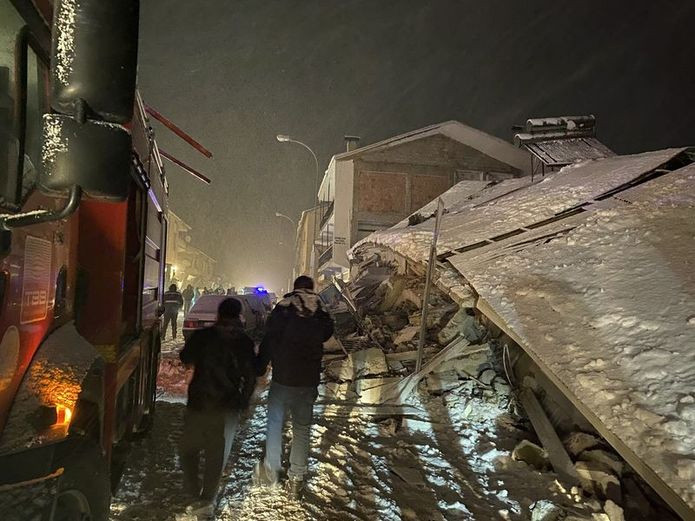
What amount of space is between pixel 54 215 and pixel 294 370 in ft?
8.59

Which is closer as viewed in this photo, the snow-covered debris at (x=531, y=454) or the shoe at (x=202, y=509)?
the shoe at (x=202, y=509)

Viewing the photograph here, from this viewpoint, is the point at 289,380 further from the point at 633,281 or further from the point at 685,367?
the point at 633,281

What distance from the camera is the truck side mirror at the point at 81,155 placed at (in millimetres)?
1604

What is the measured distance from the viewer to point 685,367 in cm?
312

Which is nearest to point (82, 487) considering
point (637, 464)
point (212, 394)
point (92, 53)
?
point (212, 394)

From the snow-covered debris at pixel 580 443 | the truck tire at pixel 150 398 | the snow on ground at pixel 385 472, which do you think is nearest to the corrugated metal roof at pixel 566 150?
the snow on ground at pixel 385 472

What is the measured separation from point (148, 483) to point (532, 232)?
229 inches

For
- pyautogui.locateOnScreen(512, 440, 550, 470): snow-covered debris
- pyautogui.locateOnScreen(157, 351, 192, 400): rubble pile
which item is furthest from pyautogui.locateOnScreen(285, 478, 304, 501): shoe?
pyautogui.locateOnScreen(157, 351, 192, 400): rubble pile

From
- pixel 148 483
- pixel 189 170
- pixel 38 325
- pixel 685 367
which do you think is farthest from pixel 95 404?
pixel 189 170

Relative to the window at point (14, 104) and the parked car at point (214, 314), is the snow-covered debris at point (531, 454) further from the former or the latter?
the parked car at point (214, 314)

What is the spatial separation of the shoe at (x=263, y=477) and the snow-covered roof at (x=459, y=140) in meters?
15.8

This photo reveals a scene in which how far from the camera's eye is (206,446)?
3.66 metres

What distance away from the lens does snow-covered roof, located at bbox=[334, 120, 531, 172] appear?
18.7 metres

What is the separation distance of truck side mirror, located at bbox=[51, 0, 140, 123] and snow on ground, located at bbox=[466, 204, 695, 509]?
3468 millimetres
